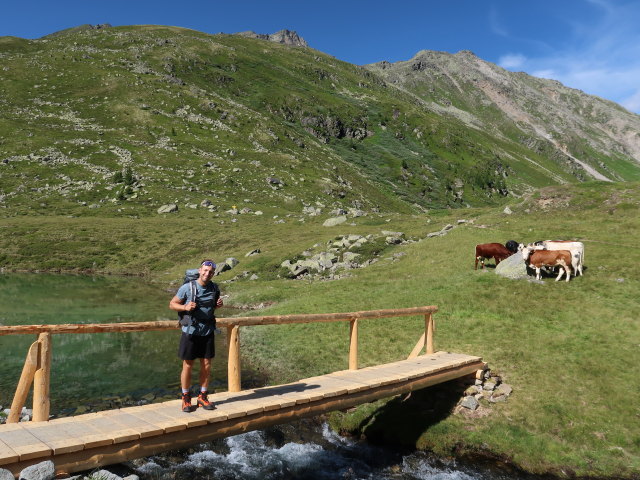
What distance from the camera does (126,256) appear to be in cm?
6297

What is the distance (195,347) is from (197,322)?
24.4 inches

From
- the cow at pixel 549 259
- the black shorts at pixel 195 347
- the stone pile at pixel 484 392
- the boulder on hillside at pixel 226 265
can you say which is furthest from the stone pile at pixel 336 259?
the black shorts at pixel 195 347

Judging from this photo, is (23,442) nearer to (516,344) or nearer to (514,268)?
(516,344)

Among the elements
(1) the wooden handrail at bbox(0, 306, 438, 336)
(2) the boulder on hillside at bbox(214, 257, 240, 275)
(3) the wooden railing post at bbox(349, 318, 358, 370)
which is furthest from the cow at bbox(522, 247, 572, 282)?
(2) the boulder on hillside at bbox(214, 257, 240, 275)

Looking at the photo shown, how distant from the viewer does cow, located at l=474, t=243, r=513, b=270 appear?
1294 inches

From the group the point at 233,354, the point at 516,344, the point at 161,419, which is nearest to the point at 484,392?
the point at 516,344

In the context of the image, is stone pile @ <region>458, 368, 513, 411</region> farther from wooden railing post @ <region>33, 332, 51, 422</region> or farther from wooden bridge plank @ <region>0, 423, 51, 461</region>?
wooden bridge plank @ <region>0, 423, 51, 461</region>

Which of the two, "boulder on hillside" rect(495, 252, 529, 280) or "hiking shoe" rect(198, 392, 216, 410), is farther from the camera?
"boulder on hillside" rect(495, 252, 529, 280)

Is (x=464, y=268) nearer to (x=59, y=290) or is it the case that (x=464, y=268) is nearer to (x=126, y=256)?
(x=59, y=290)

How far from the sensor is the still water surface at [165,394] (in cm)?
1330

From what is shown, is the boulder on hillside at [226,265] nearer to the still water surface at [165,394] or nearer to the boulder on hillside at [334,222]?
the still water surface at [165,394]

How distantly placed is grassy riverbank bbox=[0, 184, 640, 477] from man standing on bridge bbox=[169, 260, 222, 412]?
7.99m

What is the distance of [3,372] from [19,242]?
54.2m

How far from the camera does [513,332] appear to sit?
21422 millimetres
